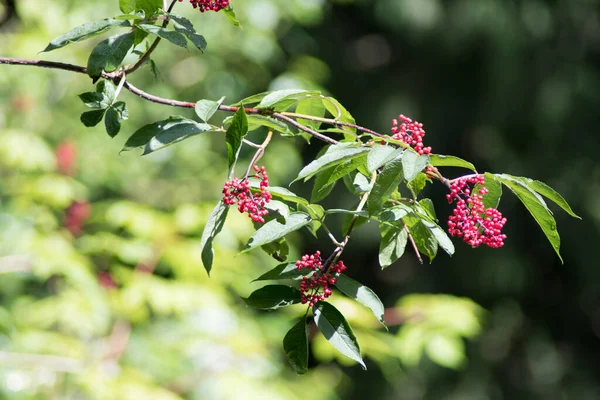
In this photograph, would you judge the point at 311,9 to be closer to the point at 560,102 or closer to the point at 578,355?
the point at 560,102

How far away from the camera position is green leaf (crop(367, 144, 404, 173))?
570 millimetres

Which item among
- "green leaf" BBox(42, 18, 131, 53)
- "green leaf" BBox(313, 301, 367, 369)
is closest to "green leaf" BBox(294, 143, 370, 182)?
"green leaf" BBox(313, 301, 367, 369)

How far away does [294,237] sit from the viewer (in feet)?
9.24

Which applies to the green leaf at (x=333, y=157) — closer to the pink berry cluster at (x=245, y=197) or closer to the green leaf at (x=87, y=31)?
the pink berry cluster at (x=245, y=197)

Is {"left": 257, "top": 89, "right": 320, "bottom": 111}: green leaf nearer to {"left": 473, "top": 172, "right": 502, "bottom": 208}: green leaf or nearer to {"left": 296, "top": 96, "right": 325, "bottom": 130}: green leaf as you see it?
{"left": 296, "top": 96, "right": 325, "bottom": 130}: green leaf

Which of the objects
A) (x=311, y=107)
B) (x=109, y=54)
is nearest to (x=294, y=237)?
(x=311, y=107)

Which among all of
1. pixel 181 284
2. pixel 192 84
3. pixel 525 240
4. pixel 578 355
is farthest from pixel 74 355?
pixel 578 355

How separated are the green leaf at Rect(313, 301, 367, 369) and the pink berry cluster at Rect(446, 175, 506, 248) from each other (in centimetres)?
12

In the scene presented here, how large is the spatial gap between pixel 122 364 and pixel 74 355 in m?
0.19

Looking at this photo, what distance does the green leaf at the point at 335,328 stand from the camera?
63 centimetres

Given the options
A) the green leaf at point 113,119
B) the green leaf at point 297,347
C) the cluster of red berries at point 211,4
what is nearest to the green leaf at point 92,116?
the green leaf at point 113,119

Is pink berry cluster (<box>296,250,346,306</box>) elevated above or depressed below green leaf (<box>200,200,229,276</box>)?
below

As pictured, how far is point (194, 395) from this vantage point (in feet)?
7.02

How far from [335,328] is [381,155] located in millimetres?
154
